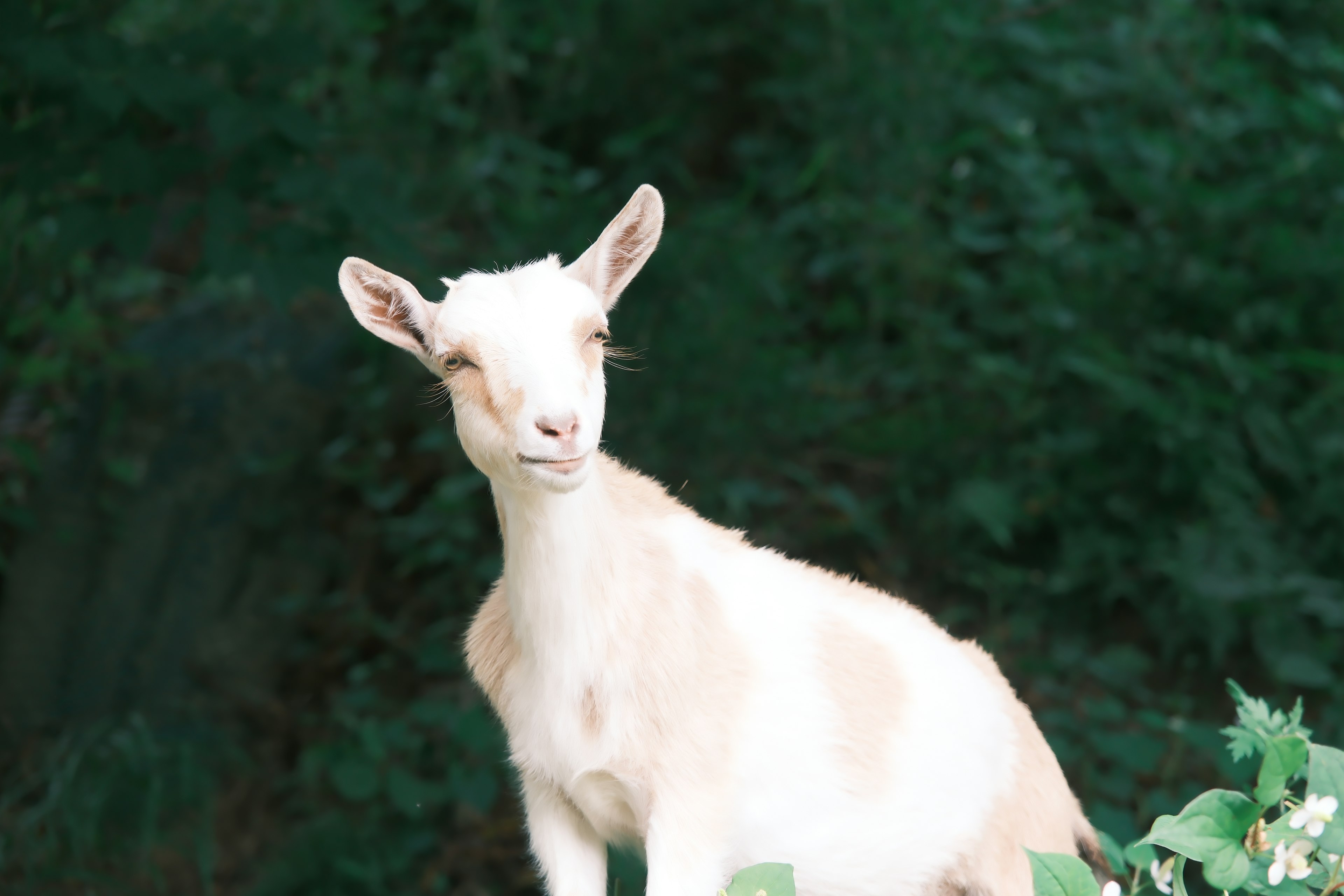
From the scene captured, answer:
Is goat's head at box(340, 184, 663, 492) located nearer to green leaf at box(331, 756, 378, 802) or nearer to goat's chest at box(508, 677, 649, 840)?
goat's chest at box(508, 677, 649, 840)

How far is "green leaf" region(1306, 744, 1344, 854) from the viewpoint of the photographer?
74.5 inches

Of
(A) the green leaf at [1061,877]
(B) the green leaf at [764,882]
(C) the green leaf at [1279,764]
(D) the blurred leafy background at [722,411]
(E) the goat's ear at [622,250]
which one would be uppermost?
(E) the goat's ear at [622,250]

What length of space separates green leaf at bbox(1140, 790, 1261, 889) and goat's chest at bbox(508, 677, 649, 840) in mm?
836

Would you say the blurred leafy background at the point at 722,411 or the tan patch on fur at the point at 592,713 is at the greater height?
the tan patch on fur at the point at 592,713

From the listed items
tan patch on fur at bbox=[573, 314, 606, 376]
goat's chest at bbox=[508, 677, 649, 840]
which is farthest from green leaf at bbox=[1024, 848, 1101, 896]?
tan patch on fur at bbox=[573, 314, 606, 376]

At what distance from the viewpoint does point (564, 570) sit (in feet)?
6.26

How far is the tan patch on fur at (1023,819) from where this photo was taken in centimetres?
206

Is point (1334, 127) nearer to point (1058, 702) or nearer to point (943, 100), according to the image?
point (943, 100)

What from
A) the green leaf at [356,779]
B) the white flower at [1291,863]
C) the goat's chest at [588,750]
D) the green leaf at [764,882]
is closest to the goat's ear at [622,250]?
the goat's chest at [588,750]

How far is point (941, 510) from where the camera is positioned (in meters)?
4.82

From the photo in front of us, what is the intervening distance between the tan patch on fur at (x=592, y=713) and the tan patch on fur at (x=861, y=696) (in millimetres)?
408

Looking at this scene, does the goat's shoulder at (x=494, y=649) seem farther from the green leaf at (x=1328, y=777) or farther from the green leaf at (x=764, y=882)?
the green leaf at (x=1328, y=777)

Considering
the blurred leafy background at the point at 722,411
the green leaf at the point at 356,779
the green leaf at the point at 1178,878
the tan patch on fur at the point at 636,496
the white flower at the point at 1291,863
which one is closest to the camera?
the white flower at the point at 1291,863

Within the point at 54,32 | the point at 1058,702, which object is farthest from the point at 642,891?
the point at 54,32
